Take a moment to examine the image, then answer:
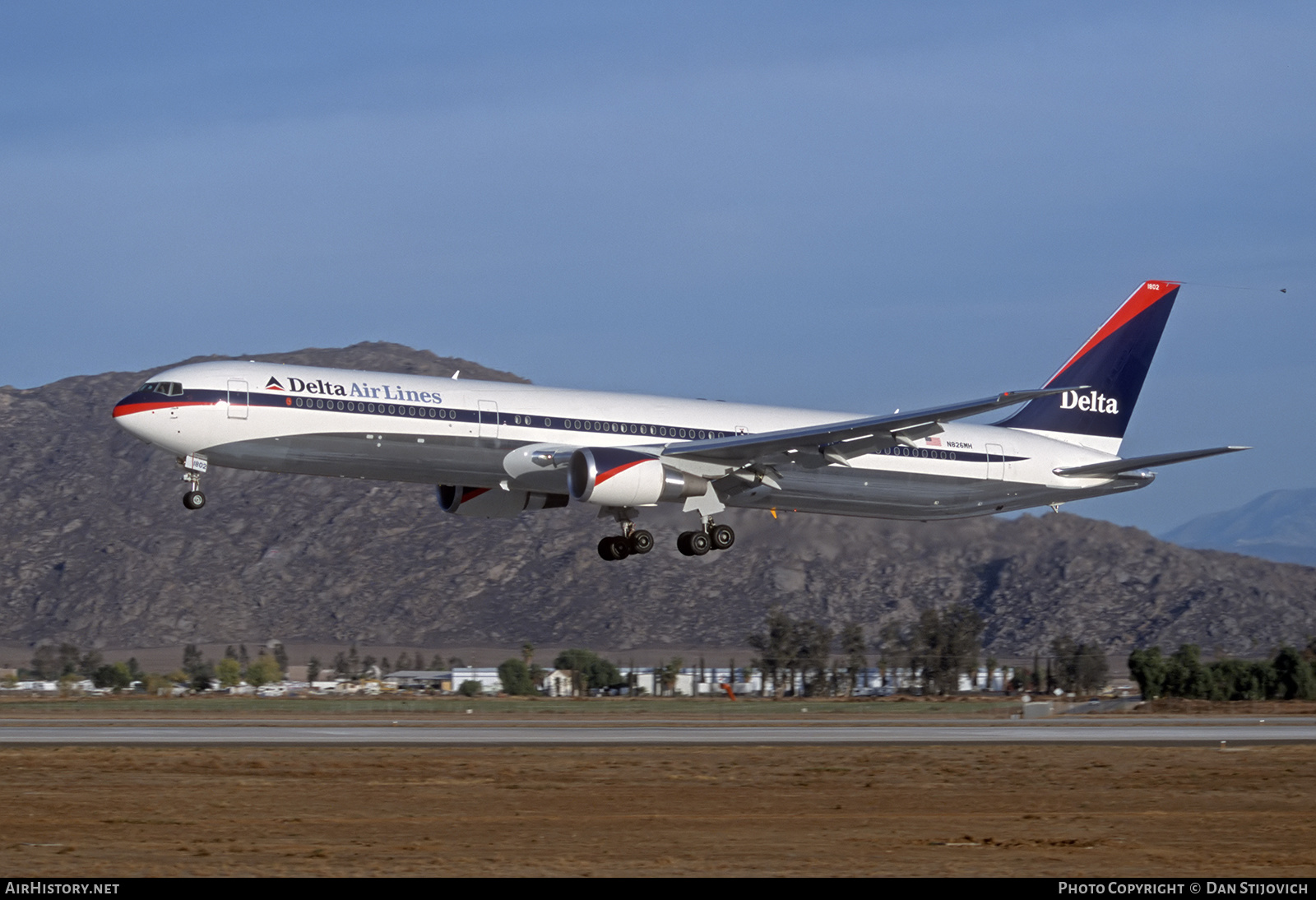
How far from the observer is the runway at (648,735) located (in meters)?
37.4

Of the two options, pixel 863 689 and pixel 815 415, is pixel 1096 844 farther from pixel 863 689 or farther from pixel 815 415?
pixel 863 689

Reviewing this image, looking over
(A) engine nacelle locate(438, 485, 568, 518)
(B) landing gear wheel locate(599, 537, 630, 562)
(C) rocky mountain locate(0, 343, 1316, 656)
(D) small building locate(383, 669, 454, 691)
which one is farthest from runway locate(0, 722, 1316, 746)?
(D) small building locate(383, 669, 454, 691)

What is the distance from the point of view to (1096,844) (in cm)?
2155

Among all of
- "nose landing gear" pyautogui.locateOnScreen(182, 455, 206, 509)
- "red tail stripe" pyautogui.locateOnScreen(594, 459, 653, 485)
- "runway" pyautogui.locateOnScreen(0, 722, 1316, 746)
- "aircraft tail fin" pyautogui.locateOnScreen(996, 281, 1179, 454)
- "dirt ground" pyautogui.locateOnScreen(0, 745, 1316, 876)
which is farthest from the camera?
"aircraft tail fin" pyautogui.locateOnScreen(996, 281, 1179, 454)

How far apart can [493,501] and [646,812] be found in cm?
2391

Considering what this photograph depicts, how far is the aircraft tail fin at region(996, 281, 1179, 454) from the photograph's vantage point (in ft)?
176

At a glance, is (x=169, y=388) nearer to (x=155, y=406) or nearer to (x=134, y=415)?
(x=155, y=406)

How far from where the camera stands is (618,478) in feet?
138

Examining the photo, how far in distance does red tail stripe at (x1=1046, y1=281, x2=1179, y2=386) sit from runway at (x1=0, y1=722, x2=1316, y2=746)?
13.7 meters

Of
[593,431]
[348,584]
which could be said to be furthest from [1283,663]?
[348,584]

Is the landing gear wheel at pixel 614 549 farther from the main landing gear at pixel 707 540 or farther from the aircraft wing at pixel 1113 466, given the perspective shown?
the aircraft wing at pixel 1113 466

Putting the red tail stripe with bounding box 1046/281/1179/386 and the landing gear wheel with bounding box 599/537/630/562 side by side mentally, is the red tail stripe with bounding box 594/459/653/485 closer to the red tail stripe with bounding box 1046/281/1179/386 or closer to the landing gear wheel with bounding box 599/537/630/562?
the landing gear wheel with bounding box 599/537/630/562

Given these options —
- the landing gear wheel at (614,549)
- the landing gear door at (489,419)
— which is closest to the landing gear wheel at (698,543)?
the landing gear wheel at (614,549)

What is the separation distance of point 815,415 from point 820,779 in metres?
21.0
